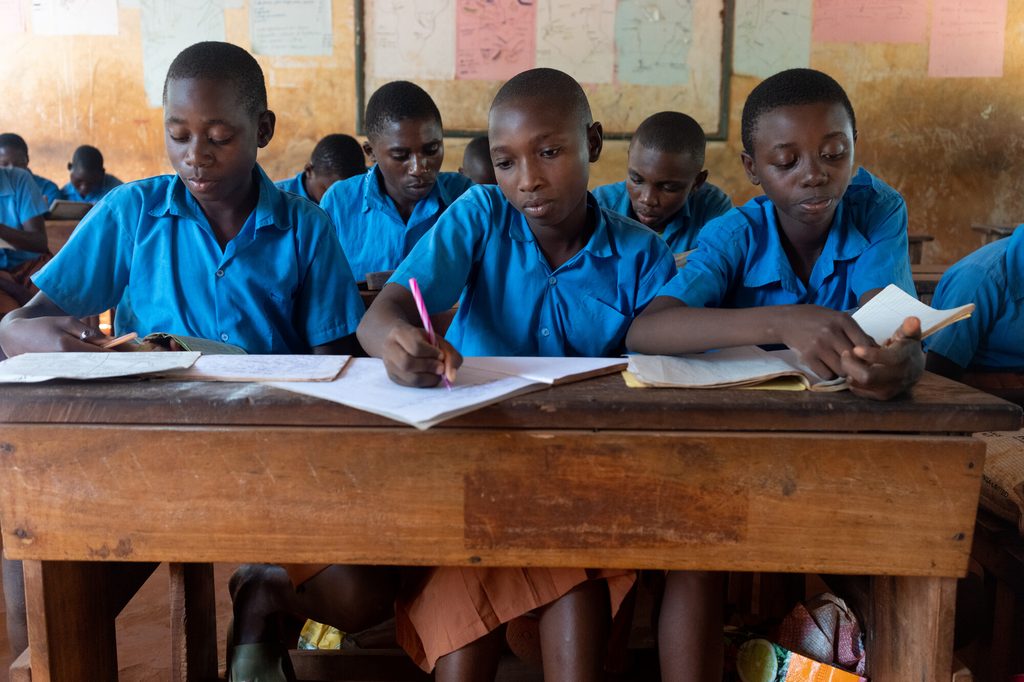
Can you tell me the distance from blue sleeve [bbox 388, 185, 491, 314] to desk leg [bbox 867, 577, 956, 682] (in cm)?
87

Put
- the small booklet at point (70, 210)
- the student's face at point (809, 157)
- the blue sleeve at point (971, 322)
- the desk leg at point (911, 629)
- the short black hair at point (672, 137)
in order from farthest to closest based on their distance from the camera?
the small booklet at point (70, 210) → the short black hair at point (672, 137) → the blue sleeve at point (971, 322) → the student's face at point (809, 157) → the desk leg at point (911, 629)

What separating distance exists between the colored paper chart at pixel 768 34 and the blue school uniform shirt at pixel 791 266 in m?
4.79

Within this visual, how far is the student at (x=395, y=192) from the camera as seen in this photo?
304 centimetres

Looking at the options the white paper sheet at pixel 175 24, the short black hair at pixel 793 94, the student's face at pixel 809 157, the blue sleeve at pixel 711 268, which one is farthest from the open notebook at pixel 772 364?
the white paper sheet at pixel 175 24

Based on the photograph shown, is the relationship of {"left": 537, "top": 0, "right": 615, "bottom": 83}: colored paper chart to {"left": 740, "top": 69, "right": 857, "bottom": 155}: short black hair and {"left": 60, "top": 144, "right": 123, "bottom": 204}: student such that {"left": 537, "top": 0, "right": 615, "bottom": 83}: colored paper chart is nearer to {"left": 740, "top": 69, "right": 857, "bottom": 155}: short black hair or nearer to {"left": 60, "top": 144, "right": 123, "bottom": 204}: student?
{"left": 60, "top": 144, "right": 123, "bottom": 204}: student

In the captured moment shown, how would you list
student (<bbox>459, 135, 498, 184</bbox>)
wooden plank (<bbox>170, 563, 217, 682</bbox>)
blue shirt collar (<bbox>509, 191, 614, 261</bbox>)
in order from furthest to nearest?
student (<bbox>459, 135, 498, 184</bbox>), blue shirt collar (<bbox>509, 191, 614, 261</bbox>), wooden plank (<bbox>170, 563, 217, 682</bbox>)

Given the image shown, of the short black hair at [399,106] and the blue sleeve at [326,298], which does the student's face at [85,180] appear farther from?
the blue sleeve at [326,298]

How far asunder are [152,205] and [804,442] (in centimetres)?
128

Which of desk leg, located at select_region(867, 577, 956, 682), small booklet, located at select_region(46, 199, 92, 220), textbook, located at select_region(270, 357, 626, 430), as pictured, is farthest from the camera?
small booklet, located at select_region(46, 199, 92, 220)

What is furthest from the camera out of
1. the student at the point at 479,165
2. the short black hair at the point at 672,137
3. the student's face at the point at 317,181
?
the student at the point at 479,165

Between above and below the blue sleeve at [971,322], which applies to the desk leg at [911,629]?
below

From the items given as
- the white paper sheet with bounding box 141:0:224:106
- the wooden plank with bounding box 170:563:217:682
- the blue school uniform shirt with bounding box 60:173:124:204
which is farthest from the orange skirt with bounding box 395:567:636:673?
the white paper sheet with bounding box 141:0:224:106

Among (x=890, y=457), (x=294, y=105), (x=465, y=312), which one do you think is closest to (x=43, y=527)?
(x=465, y=312)

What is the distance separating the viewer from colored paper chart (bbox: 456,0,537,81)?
6270 millimetres
